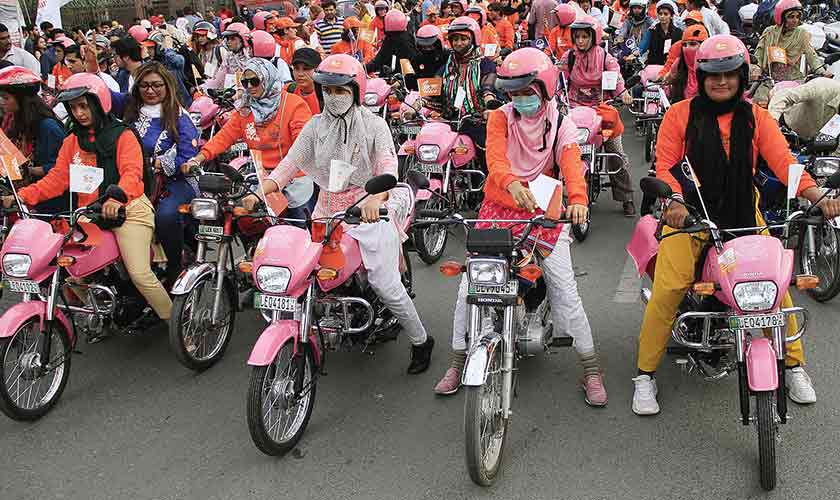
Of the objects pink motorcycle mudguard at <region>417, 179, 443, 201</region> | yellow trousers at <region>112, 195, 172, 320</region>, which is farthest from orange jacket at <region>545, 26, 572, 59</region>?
yellow trousers at <region>112, 195, 172, 320</region>

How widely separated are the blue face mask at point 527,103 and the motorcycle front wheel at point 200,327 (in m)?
2.27

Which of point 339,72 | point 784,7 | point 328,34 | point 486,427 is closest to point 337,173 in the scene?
point 339,72

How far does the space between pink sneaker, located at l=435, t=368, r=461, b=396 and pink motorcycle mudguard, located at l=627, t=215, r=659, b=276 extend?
48.9 inches

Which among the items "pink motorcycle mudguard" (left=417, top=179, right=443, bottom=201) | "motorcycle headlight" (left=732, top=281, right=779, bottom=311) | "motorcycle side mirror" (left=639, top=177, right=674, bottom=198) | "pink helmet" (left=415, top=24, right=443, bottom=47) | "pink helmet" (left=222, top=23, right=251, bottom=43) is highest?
"pink helmet" (left=222, top=23, right=251, bottom=43)

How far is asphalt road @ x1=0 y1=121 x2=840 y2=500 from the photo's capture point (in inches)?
151

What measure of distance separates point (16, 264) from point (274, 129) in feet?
7.32

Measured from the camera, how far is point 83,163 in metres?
5.39

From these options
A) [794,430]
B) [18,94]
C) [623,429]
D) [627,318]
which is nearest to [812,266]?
[627,318]

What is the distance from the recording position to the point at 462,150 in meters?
7.57

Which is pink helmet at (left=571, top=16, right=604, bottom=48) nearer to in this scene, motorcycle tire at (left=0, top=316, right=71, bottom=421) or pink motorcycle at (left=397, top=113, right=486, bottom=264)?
pink motorcycle at (left=397, top=113, right=486, bottom=264)

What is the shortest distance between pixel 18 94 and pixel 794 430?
18.6ft

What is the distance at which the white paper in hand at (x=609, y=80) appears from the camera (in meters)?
7.98

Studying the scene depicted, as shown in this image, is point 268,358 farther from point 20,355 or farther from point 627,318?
point 627,318

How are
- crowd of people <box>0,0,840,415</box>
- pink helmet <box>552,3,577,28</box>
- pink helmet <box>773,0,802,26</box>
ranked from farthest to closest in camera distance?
1. pink helmet <box>552,3,577,28</box>
2. pink helmet <box>773,0,802,26</box>
3. crowd of people <box>0,0,840,415</box>
